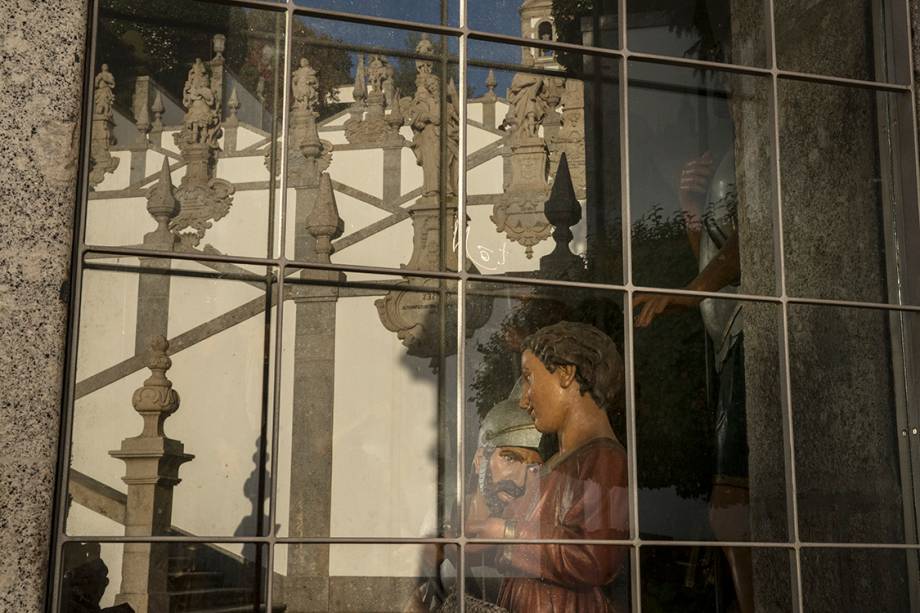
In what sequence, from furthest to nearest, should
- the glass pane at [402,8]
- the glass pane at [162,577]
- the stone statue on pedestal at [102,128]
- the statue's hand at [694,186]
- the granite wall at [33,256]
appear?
the statue's hand at [694,186] → the glass pane at [402,8] → the stone statue on pedestal at [102,128] → the glass pane at [162,577] → the granite wall at [33,256]

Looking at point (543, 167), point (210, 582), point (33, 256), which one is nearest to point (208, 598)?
point (210, 582)

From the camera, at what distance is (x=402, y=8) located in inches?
165

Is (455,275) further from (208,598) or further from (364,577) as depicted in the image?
(208,598)

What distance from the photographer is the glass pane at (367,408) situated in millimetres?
3807

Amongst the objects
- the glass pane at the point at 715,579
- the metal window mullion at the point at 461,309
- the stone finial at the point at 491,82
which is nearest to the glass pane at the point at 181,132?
the metal window mullion at the point at 461,309

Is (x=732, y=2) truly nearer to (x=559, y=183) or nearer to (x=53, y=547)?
(x=559, y=183)

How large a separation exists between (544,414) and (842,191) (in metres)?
1.49

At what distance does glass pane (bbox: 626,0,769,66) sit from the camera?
14.5 ft

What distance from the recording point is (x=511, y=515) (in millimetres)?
3979

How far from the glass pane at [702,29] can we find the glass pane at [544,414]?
38.7 inches

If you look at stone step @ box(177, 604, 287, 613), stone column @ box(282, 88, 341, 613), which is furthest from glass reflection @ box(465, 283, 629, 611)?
stone step @ box(177, 604, 287, 613)

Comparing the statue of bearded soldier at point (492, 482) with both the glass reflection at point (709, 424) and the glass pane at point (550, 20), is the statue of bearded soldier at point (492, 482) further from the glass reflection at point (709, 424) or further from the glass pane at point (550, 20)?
the glass pane at point (550, 20)

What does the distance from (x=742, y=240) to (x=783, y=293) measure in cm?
24

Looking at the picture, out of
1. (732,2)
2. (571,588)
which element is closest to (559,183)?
(732,2)
